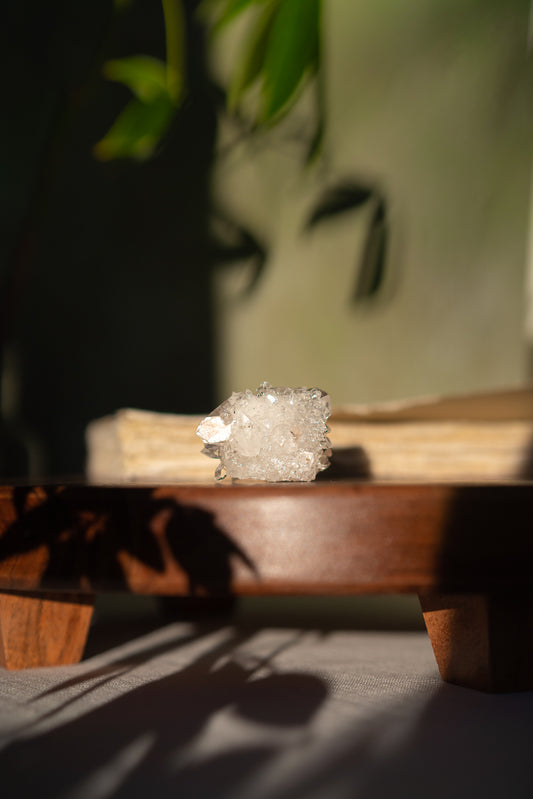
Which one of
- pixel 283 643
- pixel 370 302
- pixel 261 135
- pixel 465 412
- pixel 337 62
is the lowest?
pixel 283 643

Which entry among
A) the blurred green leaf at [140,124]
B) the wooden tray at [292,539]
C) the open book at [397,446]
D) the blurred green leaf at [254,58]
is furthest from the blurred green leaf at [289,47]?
the wooden tray at [292,539]

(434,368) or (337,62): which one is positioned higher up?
(337,62)

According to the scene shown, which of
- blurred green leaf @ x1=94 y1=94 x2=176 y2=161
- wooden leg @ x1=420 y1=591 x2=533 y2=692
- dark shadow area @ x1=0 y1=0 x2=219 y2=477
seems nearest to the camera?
wooden leg @ x1=420 y1=591 x2=533 y2=692

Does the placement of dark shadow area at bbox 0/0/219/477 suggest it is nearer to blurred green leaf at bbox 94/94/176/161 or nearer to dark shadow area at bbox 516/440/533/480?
blurred green leaf at bbox 94/94/176/161

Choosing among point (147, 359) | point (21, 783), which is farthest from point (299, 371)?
point (21, 783)

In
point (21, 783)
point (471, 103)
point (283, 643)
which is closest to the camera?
point (21, 783)

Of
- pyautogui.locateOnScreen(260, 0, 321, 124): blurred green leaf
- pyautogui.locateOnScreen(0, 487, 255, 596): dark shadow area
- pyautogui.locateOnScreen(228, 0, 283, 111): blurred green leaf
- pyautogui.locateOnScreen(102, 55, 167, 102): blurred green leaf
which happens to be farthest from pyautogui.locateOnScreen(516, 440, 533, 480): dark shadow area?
pyautogui.locateOnScreen(102, 55, 167, 102): blurred green leaf

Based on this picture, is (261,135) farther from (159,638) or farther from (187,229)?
(159,638)
